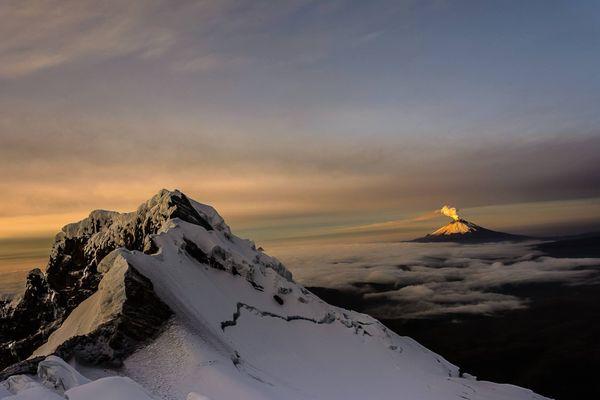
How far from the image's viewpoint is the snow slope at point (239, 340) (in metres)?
32.9

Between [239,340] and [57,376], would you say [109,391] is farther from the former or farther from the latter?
[239,340]

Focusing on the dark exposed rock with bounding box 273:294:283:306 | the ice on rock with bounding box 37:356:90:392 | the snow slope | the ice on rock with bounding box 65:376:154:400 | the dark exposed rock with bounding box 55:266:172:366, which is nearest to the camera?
the ice on rock with bounding box 65:376:154:400

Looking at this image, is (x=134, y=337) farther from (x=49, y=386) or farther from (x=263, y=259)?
(x=263, y=259)

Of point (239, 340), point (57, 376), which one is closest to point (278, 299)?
point (239, 340)

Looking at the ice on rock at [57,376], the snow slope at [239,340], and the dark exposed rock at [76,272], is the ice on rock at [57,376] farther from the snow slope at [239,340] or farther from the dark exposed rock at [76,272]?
the dark exposed rock at [76,272]

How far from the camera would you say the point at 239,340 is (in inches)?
1908

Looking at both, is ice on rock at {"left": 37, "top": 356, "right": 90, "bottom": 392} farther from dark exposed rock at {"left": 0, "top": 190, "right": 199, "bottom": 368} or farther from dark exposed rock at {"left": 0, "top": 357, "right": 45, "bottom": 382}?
dark exposed rock at {"left": 0, "top": 190, "right": 199, "bottom": 368}

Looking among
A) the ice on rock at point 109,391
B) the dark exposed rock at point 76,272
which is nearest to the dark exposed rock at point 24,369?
the ice on rock at point 109,391

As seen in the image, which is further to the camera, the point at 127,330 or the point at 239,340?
the point at 239,340

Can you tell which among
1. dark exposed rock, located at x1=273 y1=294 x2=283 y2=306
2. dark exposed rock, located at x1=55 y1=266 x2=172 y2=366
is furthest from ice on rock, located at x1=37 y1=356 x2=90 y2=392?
dark exposed rock, located at x1=273 y1=294 x2=283 y2=306

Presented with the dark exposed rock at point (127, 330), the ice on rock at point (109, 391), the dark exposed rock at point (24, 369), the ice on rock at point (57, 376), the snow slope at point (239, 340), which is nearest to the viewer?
the ice on rock at point (109, 391)

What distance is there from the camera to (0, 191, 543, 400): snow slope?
3294 cm

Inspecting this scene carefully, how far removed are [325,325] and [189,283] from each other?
21.3 m

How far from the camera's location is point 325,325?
63.8 metres
